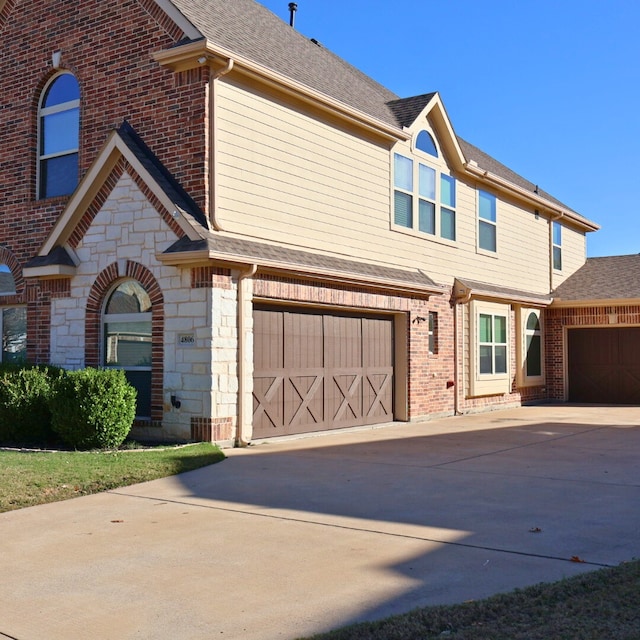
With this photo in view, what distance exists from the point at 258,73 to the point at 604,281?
1529cm

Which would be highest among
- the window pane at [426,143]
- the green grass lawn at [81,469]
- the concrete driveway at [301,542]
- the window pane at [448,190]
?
the window pane at [426,143]

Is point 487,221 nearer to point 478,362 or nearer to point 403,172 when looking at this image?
point 478,362

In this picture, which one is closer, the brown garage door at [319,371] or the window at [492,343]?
the brown garage door at [319,371]

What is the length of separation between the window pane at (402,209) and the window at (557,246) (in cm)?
920

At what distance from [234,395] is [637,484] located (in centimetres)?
593

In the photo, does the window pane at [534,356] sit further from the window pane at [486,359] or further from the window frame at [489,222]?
the window frame at [489,222]

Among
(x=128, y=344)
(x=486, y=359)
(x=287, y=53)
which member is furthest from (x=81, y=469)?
(x=486, y=359)

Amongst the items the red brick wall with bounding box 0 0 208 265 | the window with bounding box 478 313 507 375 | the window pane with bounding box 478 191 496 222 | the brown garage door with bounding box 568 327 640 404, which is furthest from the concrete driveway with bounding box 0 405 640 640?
the brown garage door with bounding box 568 327 640 404

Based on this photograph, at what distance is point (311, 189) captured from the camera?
47.3 feet

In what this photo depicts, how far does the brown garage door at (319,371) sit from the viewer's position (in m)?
13.3

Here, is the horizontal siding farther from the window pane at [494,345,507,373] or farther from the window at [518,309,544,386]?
the window at [518,309,544,386]

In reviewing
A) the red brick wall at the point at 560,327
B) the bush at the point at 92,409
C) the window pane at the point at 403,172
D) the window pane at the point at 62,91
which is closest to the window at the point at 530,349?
the red brick wall at the point at 560,327

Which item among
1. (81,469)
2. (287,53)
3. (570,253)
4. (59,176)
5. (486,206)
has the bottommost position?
(81,469)

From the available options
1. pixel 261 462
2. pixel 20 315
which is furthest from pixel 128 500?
pixel 20 315
